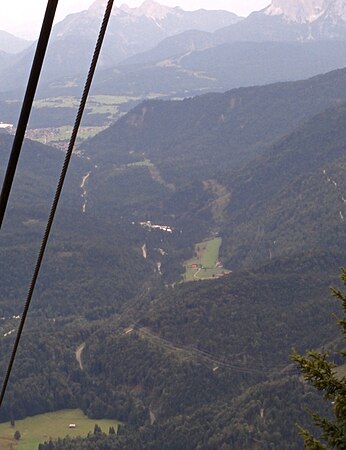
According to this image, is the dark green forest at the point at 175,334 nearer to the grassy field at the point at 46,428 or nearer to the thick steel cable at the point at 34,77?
the grassy field at the point at 46,428

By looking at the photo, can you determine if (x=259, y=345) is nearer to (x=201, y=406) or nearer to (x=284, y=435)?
(x=201, y=406)

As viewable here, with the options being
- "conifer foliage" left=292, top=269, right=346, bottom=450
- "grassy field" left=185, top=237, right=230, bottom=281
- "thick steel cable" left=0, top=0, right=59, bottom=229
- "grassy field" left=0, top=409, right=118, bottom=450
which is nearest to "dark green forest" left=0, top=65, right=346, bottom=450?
"grassy field" left=0, top=409, right=118, bottom=450

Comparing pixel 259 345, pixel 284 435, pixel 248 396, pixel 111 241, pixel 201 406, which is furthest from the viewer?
pixel 111 241

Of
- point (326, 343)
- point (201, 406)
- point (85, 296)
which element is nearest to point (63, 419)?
point (201, 406)

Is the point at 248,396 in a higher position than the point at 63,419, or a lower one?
higher

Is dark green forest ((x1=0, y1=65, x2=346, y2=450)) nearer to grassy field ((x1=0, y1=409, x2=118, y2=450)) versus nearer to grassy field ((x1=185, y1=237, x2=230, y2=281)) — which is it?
grassy field ((x1=0, y1=409, x2=118, y2=450))

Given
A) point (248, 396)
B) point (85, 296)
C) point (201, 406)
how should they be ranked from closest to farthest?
point (248, 396), point (201, 406), point (85, 296)

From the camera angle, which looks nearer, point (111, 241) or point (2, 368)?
point (2, 368)

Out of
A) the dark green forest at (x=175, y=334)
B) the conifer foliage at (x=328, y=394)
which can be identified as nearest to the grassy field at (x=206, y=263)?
the dark green forest at (x=175, y=334)
